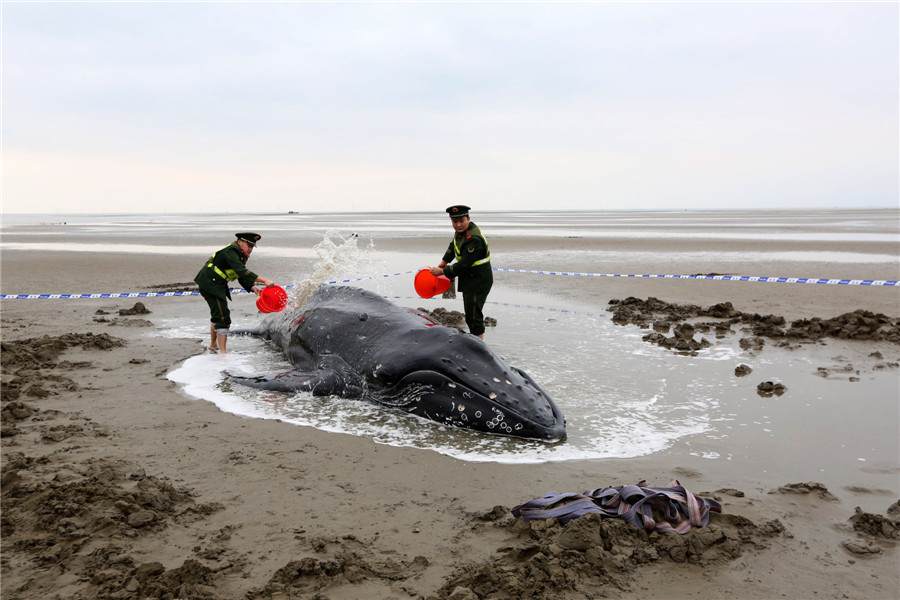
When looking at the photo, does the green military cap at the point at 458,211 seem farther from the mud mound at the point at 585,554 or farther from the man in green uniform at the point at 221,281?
the mud mound at the point at 585,554

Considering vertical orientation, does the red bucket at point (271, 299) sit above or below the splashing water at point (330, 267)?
below

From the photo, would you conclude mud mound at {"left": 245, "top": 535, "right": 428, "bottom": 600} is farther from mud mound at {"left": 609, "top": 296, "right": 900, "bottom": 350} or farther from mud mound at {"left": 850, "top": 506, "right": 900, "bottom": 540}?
mud mound at {"left": 609, "top": 296, "right": 900, "bottom": 350}

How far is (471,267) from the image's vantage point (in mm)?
9922

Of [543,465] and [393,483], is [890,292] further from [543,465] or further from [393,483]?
[393,483]

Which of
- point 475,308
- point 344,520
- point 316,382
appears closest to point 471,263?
point 475,308

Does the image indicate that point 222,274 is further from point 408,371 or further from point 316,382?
point 408,371

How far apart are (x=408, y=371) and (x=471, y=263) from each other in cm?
328

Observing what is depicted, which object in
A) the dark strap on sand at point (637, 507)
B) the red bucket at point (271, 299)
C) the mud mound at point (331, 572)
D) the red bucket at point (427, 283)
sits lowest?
the mud mound at point (331, 572)

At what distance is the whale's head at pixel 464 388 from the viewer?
6.27 metres

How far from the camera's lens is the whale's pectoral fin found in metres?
7.61

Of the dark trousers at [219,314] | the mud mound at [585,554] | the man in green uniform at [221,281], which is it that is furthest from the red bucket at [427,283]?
the mud mound at [585,554]

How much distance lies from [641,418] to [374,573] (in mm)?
4003

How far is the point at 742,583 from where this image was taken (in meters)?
3.69

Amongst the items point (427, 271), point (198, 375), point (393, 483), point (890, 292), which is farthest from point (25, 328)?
point (890, 292)
